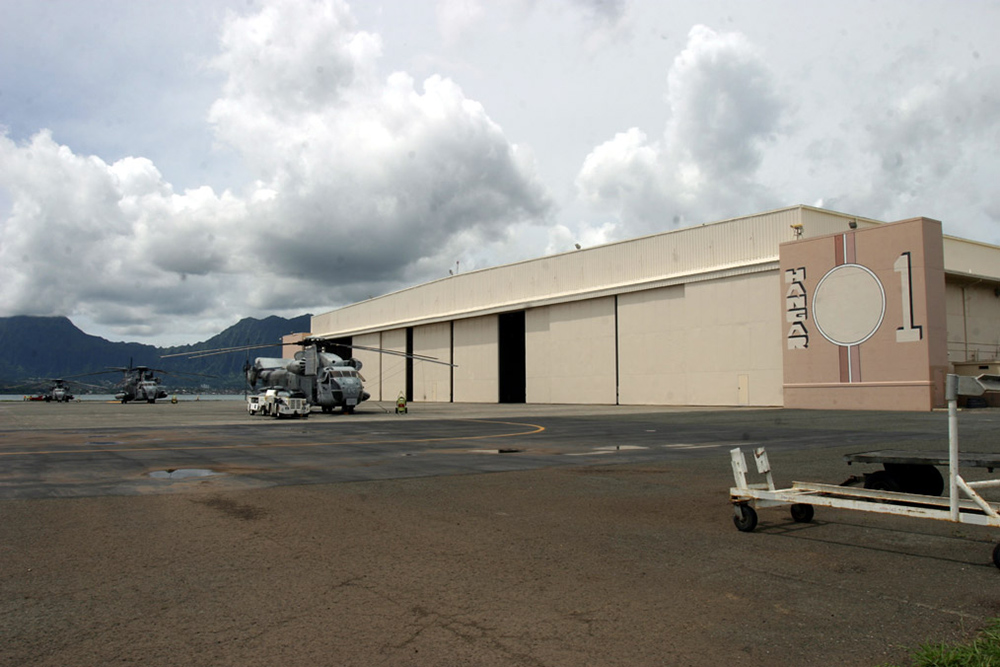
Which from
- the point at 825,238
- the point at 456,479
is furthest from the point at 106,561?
the point at 825,238

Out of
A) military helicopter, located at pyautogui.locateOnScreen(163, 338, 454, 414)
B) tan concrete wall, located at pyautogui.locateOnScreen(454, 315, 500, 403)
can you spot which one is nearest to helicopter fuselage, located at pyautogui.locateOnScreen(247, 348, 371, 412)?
military helicopter, located at pyautogui.locateOnScreen(163, 338, 454, 414)

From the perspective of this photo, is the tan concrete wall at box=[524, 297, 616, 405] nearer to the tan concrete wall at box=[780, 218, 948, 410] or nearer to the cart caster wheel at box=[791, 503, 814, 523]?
the tan concrete wall at box=[780, 218, 948, 410]

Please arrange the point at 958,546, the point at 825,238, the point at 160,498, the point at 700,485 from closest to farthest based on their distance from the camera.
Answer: the point at 958,546, the point at 160,498, the point at 700,485, the point at 825,238

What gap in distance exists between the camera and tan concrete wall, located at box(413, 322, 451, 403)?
67.6m

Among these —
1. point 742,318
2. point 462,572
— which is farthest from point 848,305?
point 462,572

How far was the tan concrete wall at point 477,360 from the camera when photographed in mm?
61781

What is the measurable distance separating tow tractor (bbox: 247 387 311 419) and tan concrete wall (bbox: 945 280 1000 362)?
38.7 meters

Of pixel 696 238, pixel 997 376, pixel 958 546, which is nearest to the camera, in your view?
pixel 958 546

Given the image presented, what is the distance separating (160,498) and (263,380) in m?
36.5

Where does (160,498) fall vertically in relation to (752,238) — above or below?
below

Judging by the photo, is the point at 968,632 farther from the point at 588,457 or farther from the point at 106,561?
the point at 588,457

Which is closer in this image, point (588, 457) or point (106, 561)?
point (106, 561)

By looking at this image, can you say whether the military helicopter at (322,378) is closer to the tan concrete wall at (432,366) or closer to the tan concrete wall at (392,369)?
the tan concrete wall at (432,366)

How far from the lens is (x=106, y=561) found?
21.4ft
